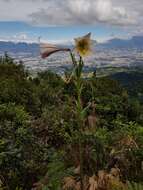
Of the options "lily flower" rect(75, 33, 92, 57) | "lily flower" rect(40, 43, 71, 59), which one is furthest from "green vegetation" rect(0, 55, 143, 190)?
"lily flower" rect(40, 43, 71, 59)

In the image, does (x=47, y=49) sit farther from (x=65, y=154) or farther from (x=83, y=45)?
(x=65, y=154)

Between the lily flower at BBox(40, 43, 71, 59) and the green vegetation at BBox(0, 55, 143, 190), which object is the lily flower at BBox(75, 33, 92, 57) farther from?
the green vegetation at BBox(0, 55, 143, 190)

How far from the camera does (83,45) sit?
5.51 meters

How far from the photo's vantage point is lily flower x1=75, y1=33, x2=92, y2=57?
5461 mm

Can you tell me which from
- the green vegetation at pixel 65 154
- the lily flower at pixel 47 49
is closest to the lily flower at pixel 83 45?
the lily flower at pixel 47 49

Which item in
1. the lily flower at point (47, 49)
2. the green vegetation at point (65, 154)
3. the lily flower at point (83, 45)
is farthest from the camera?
the green vegetation at point (65, 154)

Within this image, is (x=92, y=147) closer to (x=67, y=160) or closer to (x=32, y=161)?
(x=67, y=160)

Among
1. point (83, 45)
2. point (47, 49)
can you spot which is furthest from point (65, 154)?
point (47, 49)

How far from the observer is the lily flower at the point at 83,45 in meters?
5.46

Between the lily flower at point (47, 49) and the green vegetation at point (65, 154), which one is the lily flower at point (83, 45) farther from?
the green vegetation at point (65, 154)

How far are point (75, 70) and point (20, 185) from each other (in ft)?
11.6

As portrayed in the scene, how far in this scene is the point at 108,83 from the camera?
26.2 metres

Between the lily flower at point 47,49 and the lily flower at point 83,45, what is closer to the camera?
the lily flower at point 47,49

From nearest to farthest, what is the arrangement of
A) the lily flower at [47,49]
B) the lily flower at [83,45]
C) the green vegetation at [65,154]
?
the lily flower at [47,49]
the lily flower at [83,45]
the green vegetation at [65,154]
